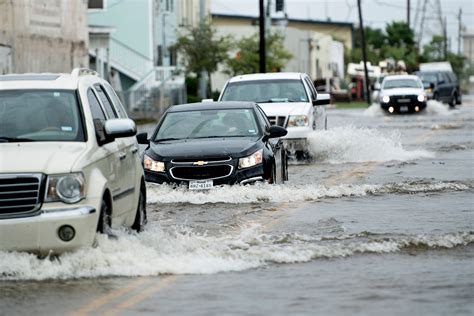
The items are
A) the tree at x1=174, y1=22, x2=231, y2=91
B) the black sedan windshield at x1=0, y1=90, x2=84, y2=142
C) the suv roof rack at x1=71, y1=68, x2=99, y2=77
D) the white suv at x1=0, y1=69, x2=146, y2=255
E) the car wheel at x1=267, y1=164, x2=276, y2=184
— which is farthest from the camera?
the tree at x1=174, y1=22, x2=231, y2=91

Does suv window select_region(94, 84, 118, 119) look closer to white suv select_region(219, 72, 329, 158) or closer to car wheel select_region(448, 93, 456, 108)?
white suv select_region(219, 72, 329, 158)

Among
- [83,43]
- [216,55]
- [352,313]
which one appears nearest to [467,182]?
[352,313]

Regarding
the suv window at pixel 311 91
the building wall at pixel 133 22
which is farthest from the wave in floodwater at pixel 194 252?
the building wall at pixel 133 22

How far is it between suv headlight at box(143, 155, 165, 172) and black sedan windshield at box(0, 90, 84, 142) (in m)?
5.51

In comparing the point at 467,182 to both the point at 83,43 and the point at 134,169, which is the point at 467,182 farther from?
the point at 83,43

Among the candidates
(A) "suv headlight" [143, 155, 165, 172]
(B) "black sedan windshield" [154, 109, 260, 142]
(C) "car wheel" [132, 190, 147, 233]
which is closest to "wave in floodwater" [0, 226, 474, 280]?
(C) "car wheel" [132, 190, 147, 233]

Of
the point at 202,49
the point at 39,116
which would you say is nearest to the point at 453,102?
the point at 202,49

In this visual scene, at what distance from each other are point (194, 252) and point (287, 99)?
15.6 m

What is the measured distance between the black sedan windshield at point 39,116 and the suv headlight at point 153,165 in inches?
217

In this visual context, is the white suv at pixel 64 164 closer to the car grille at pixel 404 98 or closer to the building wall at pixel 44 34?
the building wall at pixel 44 34

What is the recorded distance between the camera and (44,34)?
160 ft

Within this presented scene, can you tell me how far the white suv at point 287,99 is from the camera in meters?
26.6

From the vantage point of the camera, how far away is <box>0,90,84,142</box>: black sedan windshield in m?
12.2

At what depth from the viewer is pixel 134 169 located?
13.5 m
